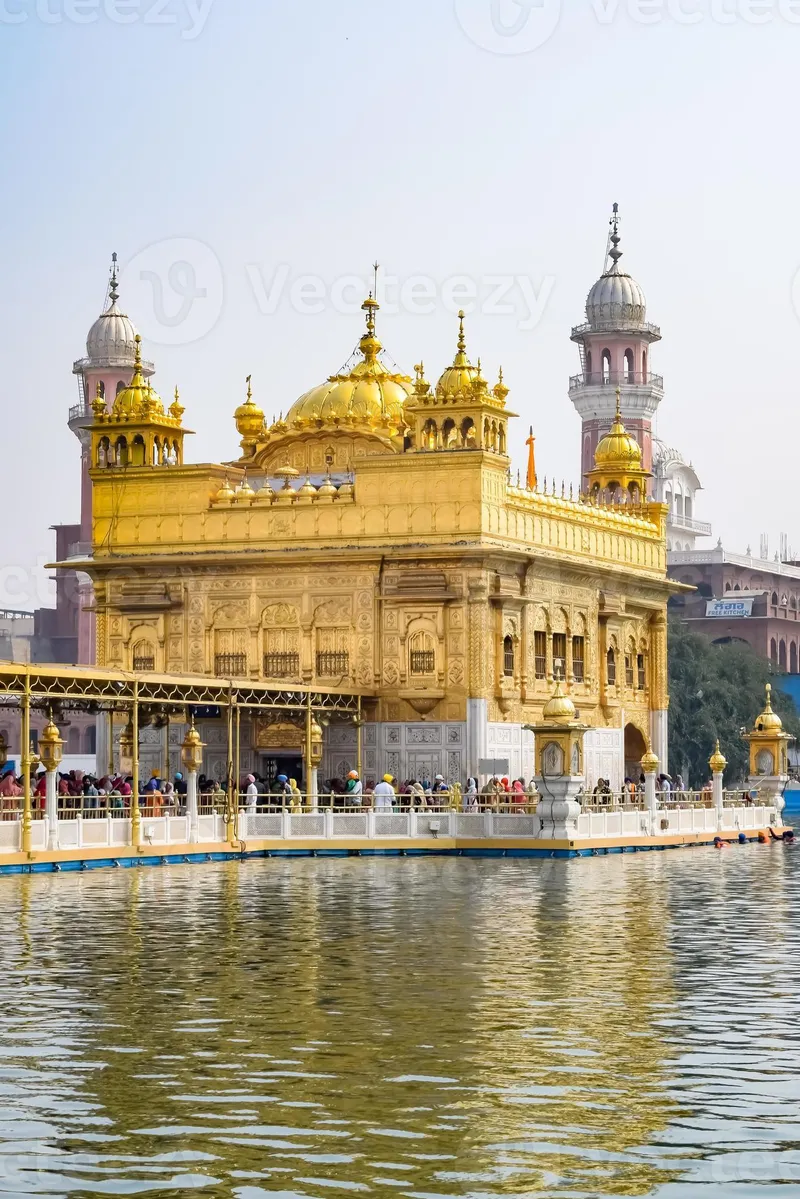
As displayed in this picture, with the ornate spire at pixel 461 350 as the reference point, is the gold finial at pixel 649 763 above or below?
below

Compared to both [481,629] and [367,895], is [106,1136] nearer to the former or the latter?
[367,895]

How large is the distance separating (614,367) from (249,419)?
43.4 m

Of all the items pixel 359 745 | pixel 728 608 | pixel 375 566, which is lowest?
pixel 359 745

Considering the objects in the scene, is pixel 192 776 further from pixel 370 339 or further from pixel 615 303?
pixel 615 303

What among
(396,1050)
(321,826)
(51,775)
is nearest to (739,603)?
(321,826)

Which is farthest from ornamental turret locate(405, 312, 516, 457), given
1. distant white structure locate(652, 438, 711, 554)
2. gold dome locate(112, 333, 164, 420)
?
distant white structure locate(652, 438, 711, 554)

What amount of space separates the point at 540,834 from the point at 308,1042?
19476mm

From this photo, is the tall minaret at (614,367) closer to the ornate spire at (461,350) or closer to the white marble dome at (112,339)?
the white marble dome at (112,339)

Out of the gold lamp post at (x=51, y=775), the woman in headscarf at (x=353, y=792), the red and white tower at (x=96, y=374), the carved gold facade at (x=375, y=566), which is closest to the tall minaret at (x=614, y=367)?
the red and white tower at (x=96, y=374)

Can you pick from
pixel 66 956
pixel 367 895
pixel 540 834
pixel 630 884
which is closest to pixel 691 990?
pixel 66 956

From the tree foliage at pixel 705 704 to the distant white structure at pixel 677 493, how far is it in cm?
2756

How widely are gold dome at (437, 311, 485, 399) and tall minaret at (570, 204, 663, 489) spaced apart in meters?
46.6

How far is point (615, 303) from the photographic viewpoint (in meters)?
85.8

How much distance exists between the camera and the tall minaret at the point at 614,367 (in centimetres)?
8481
